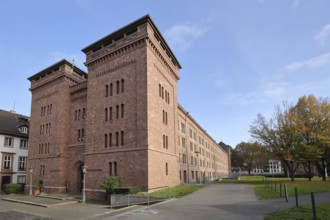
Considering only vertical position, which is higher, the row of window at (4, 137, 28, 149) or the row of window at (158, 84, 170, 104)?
the row of window at (158, 84, 170, 104)

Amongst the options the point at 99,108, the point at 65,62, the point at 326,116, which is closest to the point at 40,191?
the point at 99,108

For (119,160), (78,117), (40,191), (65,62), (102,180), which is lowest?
(40,191)

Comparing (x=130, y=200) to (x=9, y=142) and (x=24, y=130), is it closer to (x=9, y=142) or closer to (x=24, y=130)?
(x=9, y=142)

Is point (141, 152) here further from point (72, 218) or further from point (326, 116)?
point (326, 116)

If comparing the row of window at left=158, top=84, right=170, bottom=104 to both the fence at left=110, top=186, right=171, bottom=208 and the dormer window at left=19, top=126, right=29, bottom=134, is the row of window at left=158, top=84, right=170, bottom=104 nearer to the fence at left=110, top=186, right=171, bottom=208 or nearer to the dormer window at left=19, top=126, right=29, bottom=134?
the fence at left=110, top=186, right=171, bottom=208

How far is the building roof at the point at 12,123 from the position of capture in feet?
138

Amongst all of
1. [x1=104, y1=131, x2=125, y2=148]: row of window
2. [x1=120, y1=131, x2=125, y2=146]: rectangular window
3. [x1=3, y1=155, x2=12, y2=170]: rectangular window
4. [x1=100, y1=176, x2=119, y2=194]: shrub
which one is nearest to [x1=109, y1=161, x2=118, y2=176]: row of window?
[x1=100, y1=176, x2=119, y2=194]: shrub

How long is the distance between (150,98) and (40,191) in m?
20.5

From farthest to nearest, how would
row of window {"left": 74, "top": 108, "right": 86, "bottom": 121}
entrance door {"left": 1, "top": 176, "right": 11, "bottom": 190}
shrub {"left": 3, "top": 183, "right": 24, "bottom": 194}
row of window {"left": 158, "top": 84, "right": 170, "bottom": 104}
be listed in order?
1. entrance door {"left": 1, "top": 176, "right": 11, "bottom": 190}
2. shrub {"left": 3, "top": 183, "right": 24, "bottom": 194}
3. row of window {"left": 74, "top": 108, "right": 86, "bottom": 121}
4. row of window {"left": 158, "top": 84, "right": 170, "bottom": 104}

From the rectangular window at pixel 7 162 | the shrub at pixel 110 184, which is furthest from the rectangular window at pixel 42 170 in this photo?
the shrub at pixel 110 184

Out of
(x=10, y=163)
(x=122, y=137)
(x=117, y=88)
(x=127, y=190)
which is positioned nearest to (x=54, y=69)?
(x=117, y=88)

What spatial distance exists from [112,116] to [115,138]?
2513 millimetres

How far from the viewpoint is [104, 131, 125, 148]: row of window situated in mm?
24953

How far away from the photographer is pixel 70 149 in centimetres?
3197
